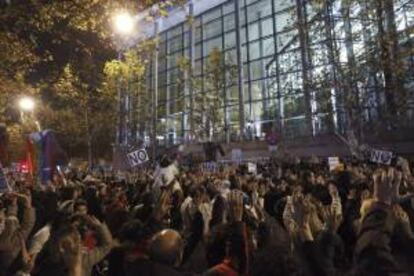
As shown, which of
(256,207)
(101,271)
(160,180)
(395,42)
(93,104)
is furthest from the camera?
(93,104)

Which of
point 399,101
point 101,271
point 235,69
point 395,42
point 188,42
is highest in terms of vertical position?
point 188,42

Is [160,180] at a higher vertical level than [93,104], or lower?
lower

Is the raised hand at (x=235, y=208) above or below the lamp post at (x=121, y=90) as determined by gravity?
below

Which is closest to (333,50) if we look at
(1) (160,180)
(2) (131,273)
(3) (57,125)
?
(1) (160,180)

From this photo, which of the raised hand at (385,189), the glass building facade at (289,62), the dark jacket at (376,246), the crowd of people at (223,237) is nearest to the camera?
the crowd of people at (223,237)

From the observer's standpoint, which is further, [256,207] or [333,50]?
[333,50]

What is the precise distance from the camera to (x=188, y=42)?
54.4 metres

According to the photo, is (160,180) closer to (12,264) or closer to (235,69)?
(12,264)

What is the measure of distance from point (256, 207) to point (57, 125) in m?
43.3

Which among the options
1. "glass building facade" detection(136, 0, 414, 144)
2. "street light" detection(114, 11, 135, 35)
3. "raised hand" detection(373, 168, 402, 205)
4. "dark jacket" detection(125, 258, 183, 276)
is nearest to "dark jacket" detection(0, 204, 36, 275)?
"dark jacket" detection(125, 258, 183, 276)

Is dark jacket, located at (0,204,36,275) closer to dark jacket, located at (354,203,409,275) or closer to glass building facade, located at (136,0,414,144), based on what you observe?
dark jacket, located at (354,203,409,275)

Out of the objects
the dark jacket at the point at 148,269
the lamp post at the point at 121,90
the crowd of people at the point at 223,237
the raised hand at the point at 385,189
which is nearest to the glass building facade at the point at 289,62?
the lamp post at the point at 121,90

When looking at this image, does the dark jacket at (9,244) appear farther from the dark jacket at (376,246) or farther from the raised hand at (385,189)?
the raised hand at (385,189)

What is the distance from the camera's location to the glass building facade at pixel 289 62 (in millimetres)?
22891
